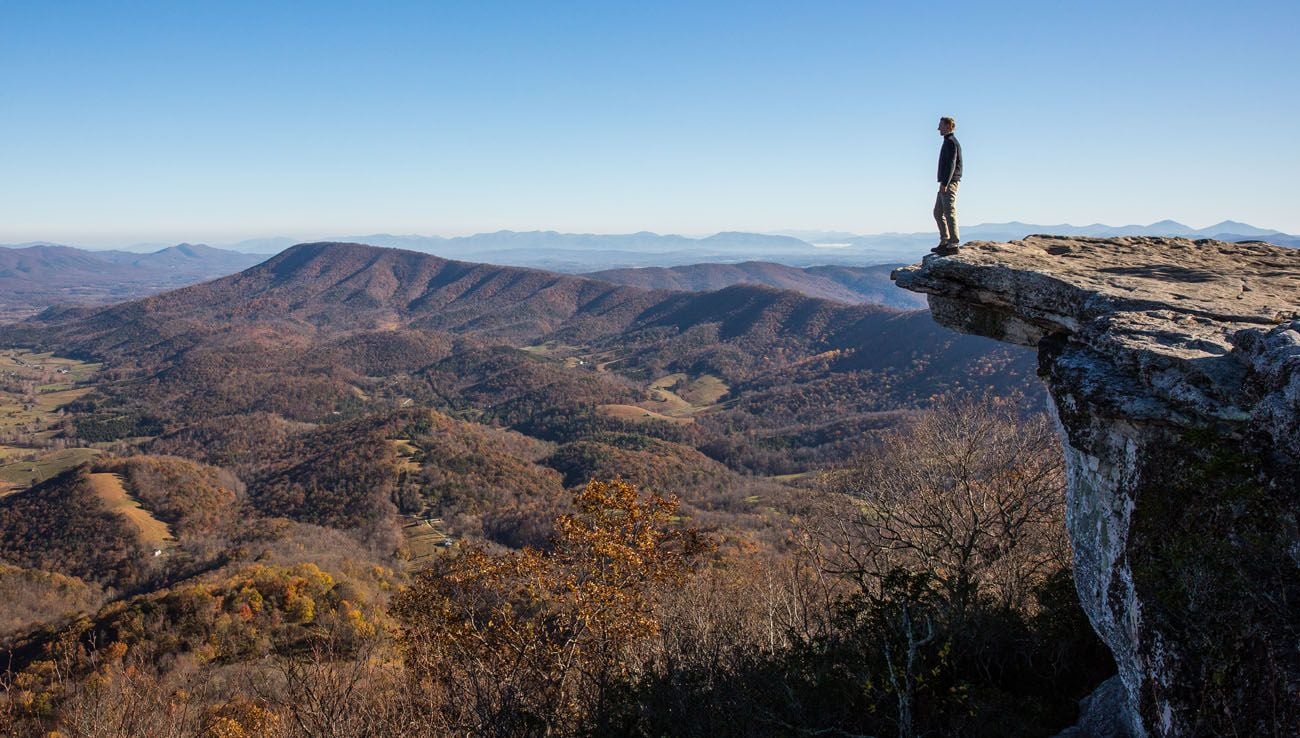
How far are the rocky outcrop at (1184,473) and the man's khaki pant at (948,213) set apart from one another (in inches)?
94.1

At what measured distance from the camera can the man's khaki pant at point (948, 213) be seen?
43.3 ft

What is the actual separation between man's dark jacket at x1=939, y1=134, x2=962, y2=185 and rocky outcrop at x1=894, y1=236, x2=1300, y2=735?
2.81 m

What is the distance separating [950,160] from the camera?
1281cm

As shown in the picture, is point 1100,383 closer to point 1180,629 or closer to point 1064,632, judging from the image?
point 1180,629

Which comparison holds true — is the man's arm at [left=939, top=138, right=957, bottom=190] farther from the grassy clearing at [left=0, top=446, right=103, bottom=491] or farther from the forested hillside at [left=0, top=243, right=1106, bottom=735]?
the grassy clearing at [left=0, top=446, right=103, bottom=491]

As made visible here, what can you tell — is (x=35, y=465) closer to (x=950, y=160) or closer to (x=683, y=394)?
(x=683, y=394)

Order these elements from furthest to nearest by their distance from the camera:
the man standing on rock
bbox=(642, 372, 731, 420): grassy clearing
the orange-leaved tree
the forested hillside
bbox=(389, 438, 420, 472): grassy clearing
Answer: bbox=(642, 372, 731, 420): grassy clearing, bbox=(389, 438, 420, 472): grassy clearing, the man standing on rock, the forested hillside, the orange-leaved tree

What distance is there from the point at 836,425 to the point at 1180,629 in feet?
398

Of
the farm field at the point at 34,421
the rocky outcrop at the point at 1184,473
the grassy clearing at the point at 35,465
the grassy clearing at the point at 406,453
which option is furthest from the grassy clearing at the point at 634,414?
the rocky outcrop at the point at 1184,473

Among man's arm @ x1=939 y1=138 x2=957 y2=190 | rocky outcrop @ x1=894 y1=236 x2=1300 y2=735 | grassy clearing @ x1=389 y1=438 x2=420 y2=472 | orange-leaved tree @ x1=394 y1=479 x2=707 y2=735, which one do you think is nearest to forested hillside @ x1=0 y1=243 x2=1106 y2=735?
orange-leaved tree @ x1=394 y1=479 x2=707 y2=735

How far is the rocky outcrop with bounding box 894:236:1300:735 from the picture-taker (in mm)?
6094

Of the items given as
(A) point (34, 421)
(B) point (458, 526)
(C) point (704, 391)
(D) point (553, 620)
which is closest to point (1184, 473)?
(D) point (553, 620)

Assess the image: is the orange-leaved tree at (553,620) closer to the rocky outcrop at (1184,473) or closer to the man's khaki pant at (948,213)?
the rocky outcrop at (1184,473)

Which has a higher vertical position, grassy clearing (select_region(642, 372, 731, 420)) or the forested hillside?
the forested hillside
